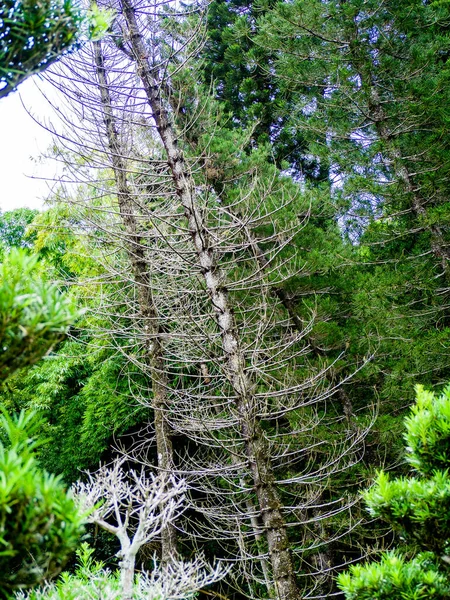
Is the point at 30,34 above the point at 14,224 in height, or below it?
below

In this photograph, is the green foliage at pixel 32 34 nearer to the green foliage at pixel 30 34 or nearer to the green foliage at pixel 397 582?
the green foliage at pixel 30 34

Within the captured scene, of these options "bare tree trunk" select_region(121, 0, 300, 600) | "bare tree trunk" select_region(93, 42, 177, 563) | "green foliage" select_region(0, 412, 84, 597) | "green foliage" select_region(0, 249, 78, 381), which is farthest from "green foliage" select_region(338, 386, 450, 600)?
"bare tree trunk" select_region(93, 42, 177, 563)

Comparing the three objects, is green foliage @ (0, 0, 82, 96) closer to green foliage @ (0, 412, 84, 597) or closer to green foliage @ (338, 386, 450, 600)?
green foliage @ (0, 412, 84, 597)

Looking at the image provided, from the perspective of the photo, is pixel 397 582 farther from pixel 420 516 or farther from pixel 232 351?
pixel 232 351

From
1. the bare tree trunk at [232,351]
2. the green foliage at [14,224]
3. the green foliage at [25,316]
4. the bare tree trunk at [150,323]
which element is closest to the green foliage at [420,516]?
the bare tree trunk at [232,351]

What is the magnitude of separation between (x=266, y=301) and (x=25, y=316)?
3836mm

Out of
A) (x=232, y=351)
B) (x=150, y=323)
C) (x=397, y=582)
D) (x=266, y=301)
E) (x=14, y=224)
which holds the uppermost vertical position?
(x=14, y=224)

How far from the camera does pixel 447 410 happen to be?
2.29m

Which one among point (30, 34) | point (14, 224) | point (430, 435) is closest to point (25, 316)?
point (30, 34)

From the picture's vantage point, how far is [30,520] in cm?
119

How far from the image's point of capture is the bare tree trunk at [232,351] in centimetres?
333

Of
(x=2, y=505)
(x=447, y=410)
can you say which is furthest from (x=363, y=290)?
(x=2, y=505)

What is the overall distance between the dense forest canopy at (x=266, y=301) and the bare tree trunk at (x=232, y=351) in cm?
2

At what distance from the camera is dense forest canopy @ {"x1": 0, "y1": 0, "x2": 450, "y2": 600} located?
351 cm
